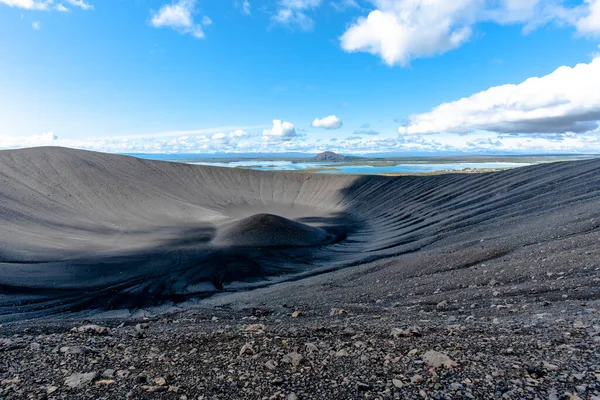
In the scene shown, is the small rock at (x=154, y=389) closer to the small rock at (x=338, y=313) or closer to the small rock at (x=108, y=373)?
the small rock at (x=108, y=373)

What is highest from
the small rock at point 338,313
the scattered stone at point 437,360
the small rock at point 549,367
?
the small rock at point 549,367

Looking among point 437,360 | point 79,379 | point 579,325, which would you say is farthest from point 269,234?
point 437,360

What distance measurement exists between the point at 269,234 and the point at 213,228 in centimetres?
874

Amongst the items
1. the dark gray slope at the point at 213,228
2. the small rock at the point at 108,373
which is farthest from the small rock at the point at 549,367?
the dark gray slope at the point at 213,228

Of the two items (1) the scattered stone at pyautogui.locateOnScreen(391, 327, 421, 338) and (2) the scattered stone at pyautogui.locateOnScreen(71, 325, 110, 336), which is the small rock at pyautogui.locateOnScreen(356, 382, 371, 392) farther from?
(2) the scattered stone at pyautogui.locateOnScreen(71, 325, 110, 336)

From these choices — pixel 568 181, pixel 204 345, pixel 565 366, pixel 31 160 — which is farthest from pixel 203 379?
pixel 31 160

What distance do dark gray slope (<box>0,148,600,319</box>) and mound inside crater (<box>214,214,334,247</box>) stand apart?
0.48 ft

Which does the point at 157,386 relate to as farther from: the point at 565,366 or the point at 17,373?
the point at 565,366

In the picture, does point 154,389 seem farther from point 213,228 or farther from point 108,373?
point 213,228

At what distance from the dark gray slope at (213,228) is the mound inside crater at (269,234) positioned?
0.15 m

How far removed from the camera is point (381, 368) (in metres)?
4.19

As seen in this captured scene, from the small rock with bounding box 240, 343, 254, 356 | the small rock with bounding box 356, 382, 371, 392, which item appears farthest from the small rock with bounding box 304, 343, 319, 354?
the small rock with bounding box 356, 382, 371, 392

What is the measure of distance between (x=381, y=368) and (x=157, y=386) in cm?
274

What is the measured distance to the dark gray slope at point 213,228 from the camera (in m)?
15.2
